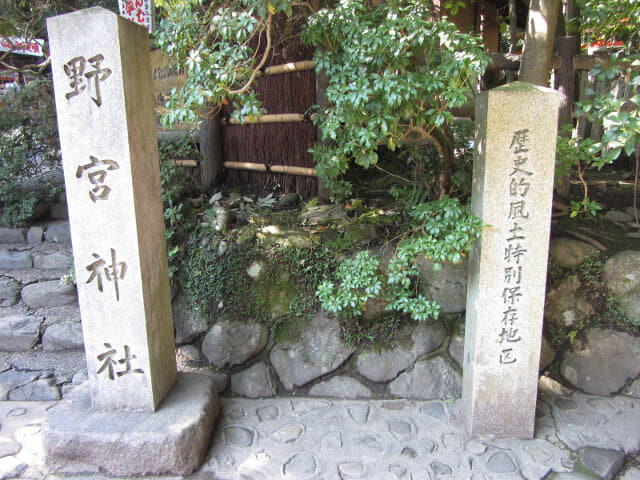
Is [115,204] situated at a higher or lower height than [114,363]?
higher

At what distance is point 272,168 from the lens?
17.0ft

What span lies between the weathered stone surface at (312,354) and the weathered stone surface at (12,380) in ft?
7.10

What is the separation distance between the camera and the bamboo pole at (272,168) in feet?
15.8

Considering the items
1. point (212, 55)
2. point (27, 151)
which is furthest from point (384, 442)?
point (27, 151)

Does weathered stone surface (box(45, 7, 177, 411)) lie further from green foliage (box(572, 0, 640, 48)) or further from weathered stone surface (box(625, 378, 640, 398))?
green foliage (box(572, 0, 640, 48))

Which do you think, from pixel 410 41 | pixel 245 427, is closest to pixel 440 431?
pixel 245 427

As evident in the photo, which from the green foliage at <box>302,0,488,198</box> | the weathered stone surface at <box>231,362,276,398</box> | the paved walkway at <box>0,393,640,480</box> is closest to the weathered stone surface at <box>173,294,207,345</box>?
the weathered stone surface at <box>231,362,276,398</box>

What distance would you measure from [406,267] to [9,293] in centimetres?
413

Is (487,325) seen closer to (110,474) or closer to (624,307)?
(624,307)

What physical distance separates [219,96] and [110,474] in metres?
2.60

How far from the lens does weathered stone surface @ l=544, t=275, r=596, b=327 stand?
3.77 m

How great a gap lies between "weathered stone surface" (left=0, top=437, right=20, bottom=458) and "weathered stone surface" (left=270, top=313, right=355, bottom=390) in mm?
1921

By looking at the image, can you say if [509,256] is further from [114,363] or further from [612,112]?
[114,363]

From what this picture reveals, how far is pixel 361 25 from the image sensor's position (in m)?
2.89
